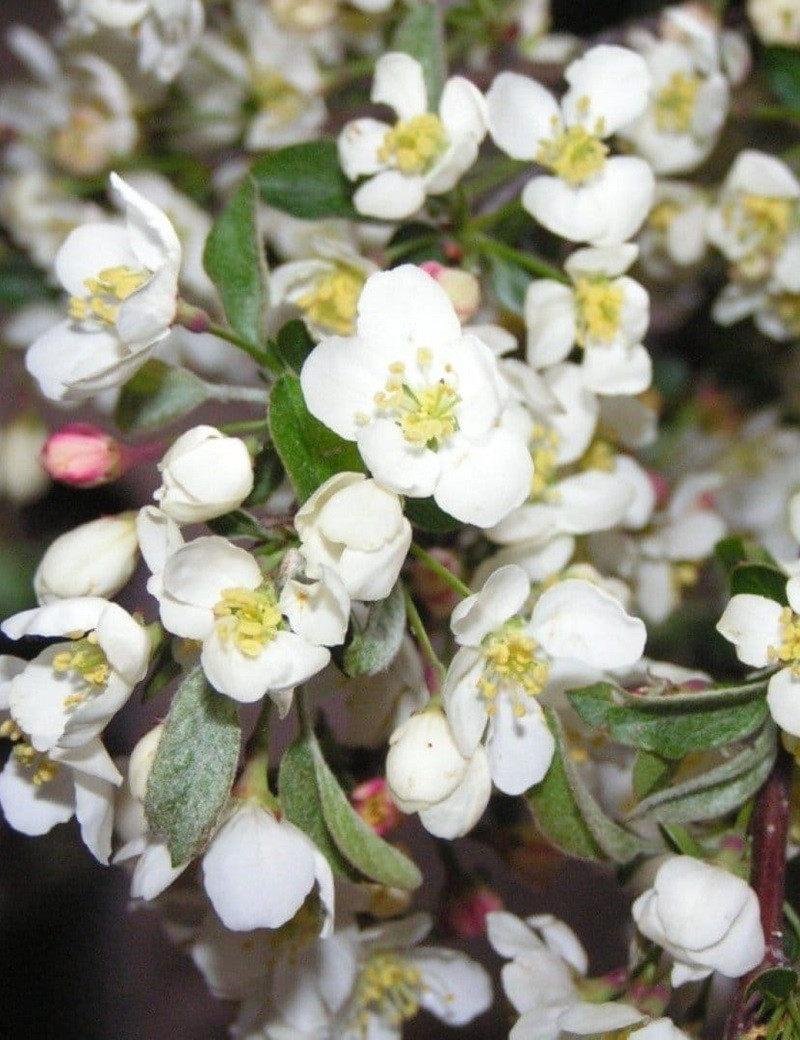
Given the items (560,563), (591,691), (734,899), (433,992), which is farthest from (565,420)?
(433,992)

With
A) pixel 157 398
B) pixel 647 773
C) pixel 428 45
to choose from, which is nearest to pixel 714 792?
pixel 647 773

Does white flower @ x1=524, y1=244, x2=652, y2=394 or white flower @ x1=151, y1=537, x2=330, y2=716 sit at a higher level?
white flower @ x1=151, y1=537, x2=330, y2=716

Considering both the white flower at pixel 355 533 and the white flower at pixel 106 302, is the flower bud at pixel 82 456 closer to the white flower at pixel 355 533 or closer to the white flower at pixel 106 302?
the white flower at pixel 106 302

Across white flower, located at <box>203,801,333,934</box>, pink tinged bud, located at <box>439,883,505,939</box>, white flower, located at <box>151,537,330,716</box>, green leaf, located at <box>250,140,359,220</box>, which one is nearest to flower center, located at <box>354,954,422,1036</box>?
pink tinged bud, located at <box>439,883,505,939</box>

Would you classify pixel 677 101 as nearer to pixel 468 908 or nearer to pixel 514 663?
pixel 514 663

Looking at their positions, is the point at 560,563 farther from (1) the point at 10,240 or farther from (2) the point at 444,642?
(1) the point at 10,240

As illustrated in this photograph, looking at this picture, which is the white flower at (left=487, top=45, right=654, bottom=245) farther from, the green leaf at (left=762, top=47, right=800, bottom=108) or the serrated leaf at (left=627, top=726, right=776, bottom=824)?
the serrated leaf at (left=627, top=726, right=776, bottom=824)

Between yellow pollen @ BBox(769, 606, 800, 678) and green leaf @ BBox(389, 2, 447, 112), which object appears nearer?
yellow pollen @ BBox(769, 606, 800, 678)
